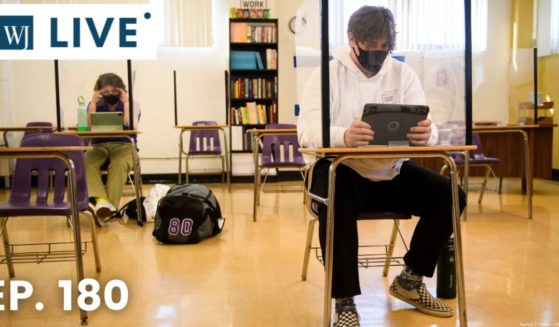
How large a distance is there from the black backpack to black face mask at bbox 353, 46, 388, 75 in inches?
67.2

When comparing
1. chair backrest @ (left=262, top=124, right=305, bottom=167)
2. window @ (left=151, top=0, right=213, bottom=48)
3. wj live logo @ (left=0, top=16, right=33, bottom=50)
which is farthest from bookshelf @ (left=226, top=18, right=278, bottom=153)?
wj live logo @ (left=0, top=16, right=33, bottom=50)

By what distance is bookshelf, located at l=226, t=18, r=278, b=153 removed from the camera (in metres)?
6.39

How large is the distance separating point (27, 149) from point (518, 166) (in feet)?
15.7

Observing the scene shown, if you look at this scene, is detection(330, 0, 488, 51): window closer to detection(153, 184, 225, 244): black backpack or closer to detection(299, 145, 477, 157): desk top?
detection(299, 145, 477, 157): desk top

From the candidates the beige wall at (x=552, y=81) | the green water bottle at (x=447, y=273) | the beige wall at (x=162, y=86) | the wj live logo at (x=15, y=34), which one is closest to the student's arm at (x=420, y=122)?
the green water bottle at (x=447, y=273)

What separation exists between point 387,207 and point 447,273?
482 millimetres

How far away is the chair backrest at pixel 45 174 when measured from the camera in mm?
2430

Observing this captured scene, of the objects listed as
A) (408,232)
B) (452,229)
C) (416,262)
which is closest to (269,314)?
(416,262)

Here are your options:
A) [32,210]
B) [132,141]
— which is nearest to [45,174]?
[32,210]

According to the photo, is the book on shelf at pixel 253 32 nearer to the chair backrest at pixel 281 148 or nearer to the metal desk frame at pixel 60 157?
the chair backrest at pixel 281 148

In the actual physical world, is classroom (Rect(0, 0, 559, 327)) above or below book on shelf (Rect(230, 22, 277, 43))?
below

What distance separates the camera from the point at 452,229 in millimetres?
1872

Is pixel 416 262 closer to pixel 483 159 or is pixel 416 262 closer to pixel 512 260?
pixel 512 260

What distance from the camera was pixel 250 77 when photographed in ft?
21.7
